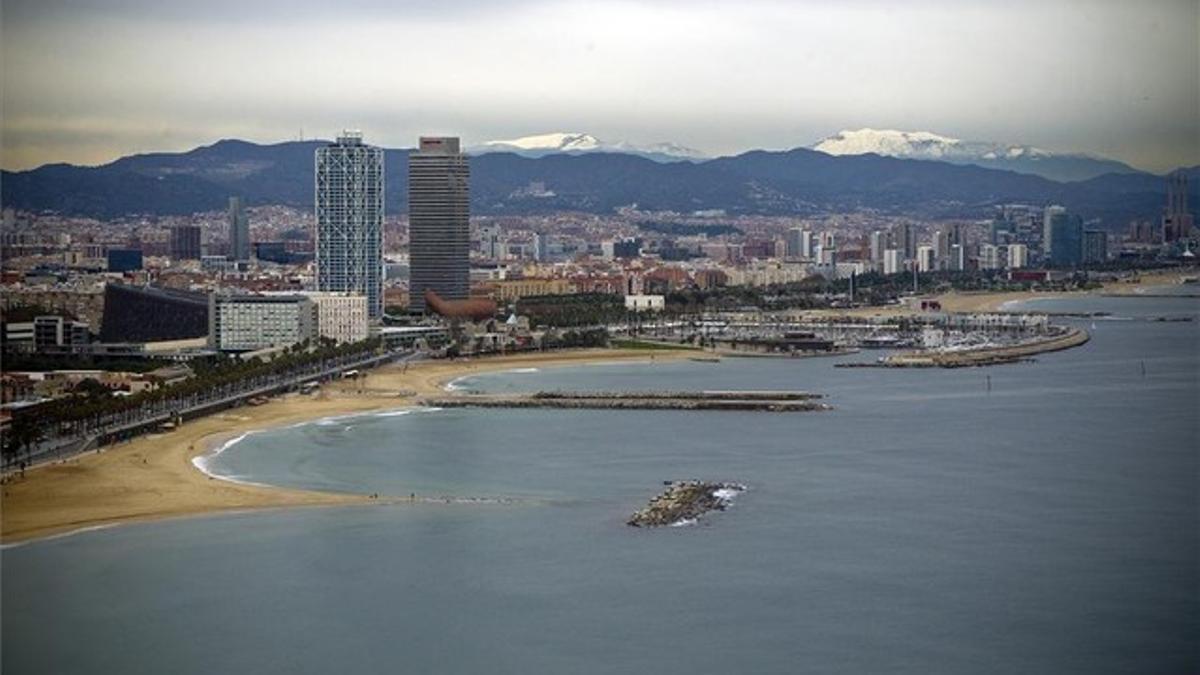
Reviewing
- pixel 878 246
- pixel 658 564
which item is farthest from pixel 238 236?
pixel 658 564

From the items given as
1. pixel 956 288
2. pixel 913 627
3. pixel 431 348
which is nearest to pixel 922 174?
pixel 956 288

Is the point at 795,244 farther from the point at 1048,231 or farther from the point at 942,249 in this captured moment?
the point at 1048,231

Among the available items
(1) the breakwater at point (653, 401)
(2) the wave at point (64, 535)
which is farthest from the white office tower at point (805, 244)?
(2) the wave at point (64, 535)

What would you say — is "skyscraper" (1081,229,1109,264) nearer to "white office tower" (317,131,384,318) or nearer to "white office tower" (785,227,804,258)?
"white office tower" (785,227,804,258)

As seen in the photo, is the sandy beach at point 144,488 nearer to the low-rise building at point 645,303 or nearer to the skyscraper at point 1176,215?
the low-rise building at point 645,303

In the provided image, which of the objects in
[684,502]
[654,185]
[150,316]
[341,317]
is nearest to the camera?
[684,502]
